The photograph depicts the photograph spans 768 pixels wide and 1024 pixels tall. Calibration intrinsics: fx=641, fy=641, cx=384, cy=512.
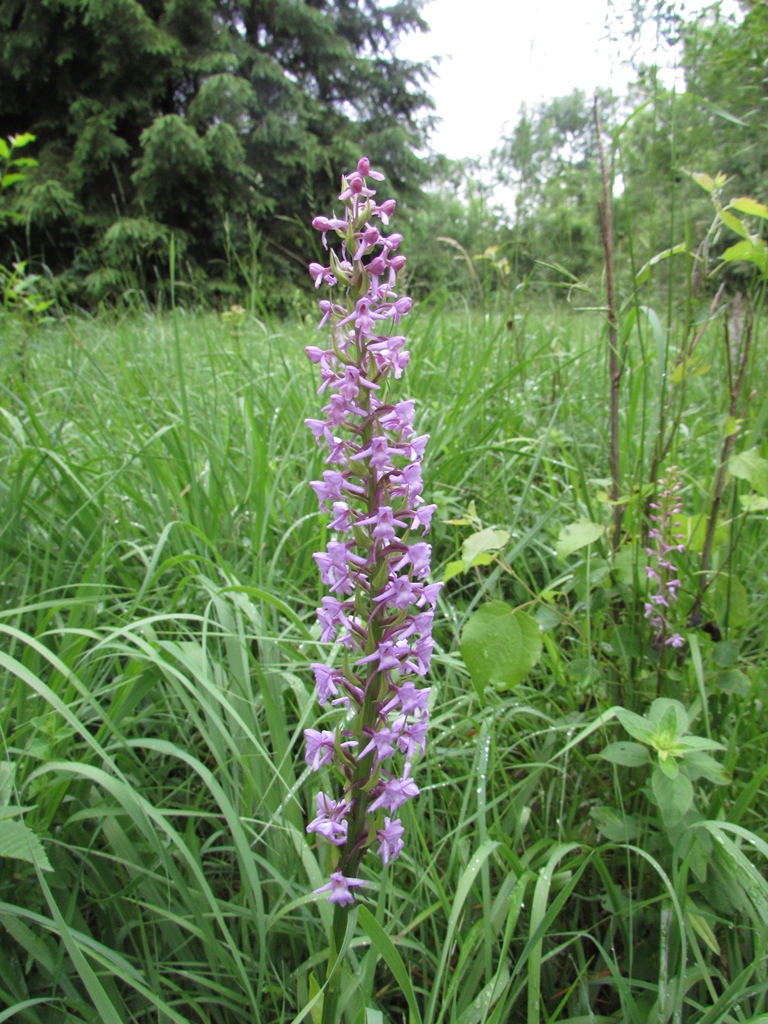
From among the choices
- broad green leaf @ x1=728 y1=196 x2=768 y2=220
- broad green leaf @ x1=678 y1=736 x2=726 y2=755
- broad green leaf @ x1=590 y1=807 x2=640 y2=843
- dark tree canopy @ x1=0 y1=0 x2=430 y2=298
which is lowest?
broad green leaf @ x1=590 y1=807 x2=640 y2=843

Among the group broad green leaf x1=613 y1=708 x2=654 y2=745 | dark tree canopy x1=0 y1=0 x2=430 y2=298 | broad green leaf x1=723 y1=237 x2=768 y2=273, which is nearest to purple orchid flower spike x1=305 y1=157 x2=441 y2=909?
broad green leaf x1=613 y1=708 x2=654 y2=745

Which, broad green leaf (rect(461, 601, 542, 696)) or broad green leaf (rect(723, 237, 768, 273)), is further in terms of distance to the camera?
broad green leaf (rect(723, 237, 768, 273))

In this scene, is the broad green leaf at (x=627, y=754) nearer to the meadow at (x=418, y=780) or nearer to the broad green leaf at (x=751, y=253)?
the meadow at (x=418, y=780)

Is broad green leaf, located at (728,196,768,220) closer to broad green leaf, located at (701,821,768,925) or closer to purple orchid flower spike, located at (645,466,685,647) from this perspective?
purple orchid flower spike, located at (645,466,685,647)

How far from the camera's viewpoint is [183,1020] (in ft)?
3.63

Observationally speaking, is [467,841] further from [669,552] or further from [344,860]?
[669,552]

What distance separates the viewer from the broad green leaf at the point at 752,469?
1.45 m

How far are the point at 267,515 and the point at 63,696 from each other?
806mm

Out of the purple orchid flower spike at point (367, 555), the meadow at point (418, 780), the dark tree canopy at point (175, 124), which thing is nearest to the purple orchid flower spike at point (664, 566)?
the meadow at point (418, 780)

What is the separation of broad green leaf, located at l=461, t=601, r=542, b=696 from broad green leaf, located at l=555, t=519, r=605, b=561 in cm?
27

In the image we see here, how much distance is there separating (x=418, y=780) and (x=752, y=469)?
43.3 inches

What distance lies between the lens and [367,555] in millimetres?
957

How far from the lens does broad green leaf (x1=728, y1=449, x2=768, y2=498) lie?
1.45 meters

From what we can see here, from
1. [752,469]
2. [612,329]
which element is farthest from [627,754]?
[612,329]
